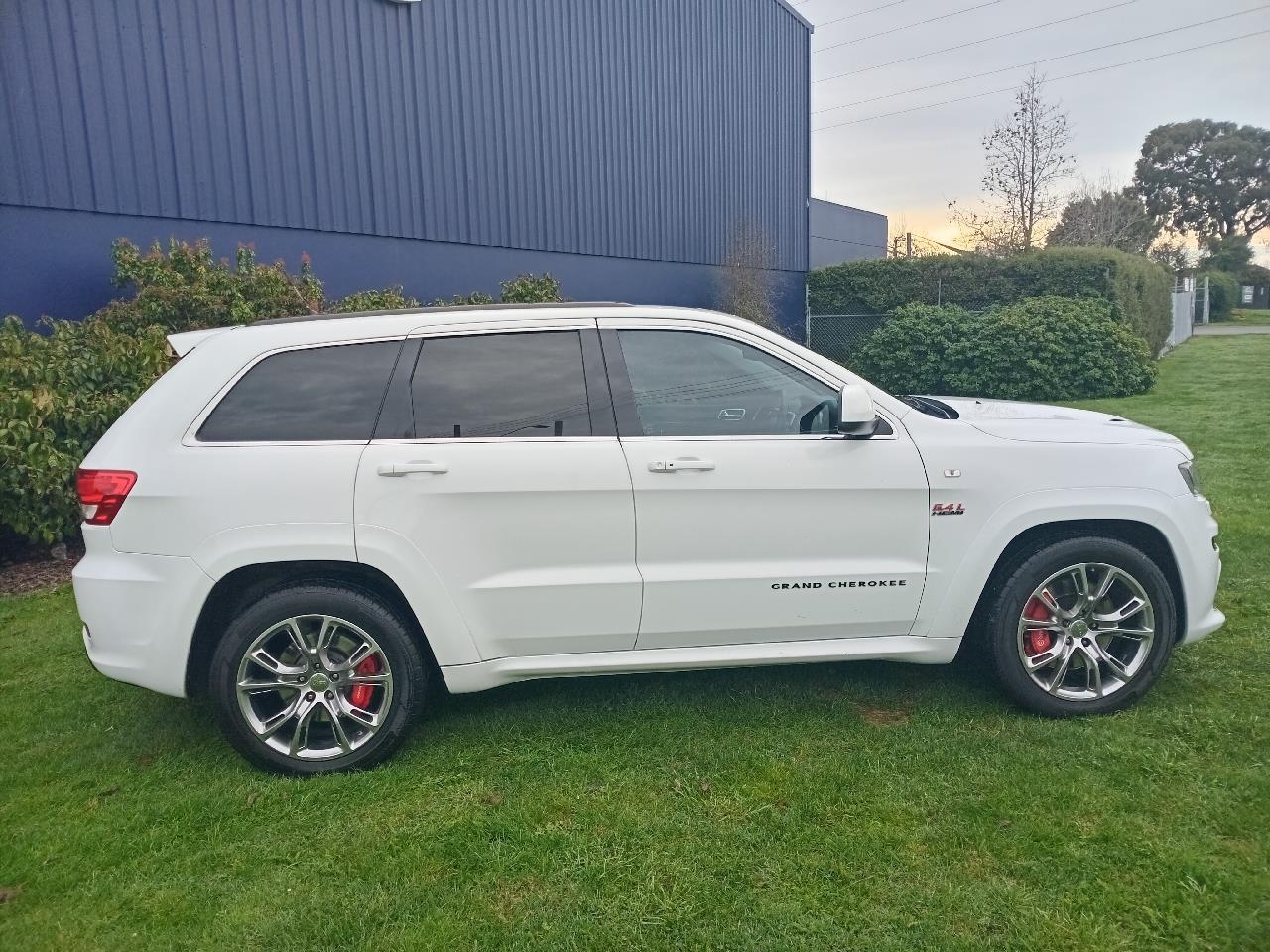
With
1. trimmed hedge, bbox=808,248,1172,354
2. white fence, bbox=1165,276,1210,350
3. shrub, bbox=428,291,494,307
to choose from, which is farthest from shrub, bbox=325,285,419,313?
white fence, bbox=1165,276,1210,350

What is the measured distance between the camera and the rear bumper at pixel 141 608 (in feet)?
11.1

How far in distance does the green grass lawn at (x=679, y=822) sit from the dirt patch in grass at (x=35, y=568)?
2136 mm

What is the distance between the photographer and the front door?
3.55 metres

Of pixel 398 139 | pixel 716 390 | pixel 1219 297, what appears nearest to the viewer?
pixel 716 390

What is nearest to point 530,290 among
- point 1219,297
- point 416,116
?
point 416,116

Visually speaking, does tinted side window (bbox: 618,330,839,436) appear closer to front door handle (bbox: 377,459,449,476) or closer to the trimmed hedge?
front door handle (bbox: 377,459,449,476)

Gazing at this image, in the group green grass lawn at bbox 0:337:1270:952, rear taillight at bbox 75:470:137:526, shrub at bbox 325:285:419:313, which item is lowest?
green grass lawn at bbox 0:337:1270:952

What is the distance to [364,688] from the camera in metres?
3.56

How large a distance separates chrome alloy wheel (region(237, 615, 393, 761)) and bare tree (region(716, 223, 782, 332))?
15.3 metres

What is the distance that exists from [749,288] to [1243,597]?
13935mm

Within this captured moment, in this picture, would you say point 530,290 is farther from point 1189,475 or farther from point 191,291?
point 1189,475

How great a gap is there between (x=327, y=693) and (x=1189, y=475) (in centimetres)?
373

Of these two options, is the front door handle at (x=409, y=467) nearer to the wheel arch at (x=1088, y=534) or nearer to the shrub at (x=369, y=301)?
the wheel arch at (x=1088, y=534)

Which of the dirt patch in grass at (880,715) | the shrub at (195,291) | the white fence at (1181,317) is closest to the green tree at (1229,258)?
the white fence at (1181,317)
